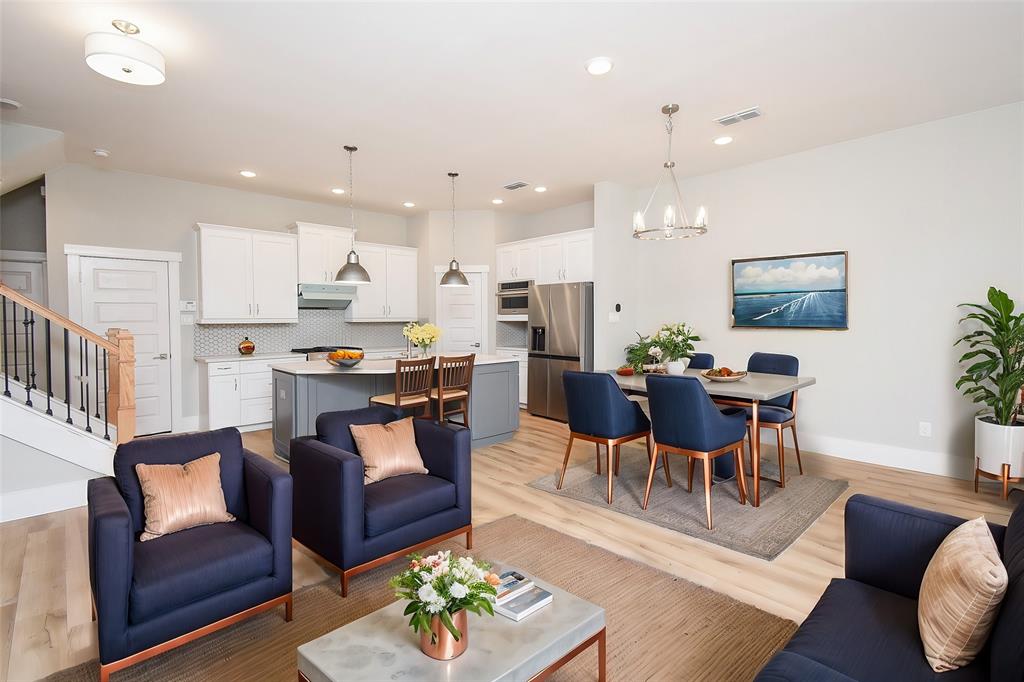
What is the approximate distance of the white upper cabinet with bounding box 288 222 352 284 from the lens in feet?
21.6

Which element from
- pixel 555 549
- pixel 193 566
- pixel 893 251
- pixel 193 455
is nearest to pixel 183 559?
pixel 193 566

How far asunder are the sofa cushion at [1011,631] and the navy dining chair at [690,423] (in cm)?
185

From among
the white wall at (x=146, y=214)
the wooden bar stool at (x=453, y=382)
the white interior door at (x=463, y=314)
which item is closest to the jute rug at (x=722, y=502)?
the wooden bar stool at (x=453, y=382)

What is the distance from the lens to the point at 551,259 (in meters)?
6.79

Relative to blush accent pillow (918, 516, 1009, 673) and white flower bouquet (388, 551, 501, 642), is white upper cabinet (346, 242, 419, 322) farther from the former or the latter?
blush accent pillow (918, 516, 1009, 673)

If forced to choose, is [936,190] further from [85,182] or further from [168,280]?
[85,182]

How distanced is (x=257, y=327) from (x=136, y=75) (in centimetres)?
396

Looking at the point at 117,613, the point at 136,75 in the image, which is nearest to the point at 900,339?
the point at 117,613

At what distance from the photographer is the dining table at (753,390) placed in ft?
11.3

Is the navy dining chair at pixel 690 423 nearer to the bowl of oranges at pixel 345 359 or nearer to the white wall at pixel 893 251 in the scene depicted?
the white wall at pixel 893 251

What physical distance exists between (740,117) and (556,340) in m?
3.24

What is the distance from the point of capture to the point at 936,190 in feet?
Answer: 14.1

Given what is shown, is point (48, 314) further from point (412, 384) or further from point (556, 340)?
point (556, 340)

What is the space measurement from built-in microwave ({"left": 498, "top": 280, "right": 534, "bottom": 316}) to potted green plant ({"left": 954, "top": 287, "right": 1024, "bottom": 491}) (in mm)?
4535
